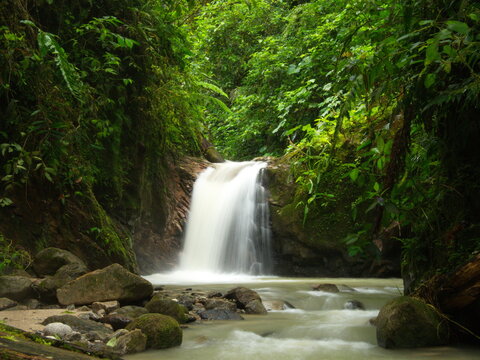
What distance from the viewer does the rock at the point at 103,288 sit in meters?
4.10

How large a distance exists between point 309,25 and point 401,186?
13612 millimetres

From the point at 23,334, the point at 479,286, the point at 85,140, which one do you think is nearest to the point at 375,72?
the point at 479,286

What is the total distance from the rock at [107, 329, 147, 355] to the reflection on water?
2.8 inches

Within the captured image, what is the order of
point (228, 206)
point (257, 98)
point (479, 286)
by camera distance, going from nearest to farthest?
point (479, 286)
point (228, 206)
point (257, 98)

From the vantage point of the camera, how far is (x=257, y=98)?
1623cm

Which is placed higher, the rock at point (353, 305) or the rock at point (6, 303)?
the rock at point (6, 303)

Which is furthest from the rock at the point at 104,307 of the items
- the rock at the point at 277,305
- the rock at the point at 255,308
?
the rock at the point at 277,305

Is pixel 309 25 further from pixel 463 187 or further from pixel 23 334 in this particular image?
pixel 23 334

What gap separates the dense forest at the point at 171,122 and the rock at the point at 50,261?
13 centimetres

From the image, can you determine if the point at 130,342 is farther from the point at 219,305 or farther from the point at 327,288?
the point at 327,288

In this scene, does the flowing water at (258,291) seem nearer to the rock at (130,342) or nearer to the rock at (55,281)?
the rock at (130,342)

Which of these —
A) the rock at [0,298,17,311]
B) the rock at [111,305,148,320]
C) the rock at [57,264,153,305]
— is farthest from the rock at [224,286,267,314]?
the rock at [0,298,17,311]

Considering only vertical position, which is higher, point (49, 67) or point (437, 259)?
point (49, 67)

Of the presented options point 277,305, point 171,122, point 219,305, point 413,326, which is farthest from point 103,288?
point 171,122
